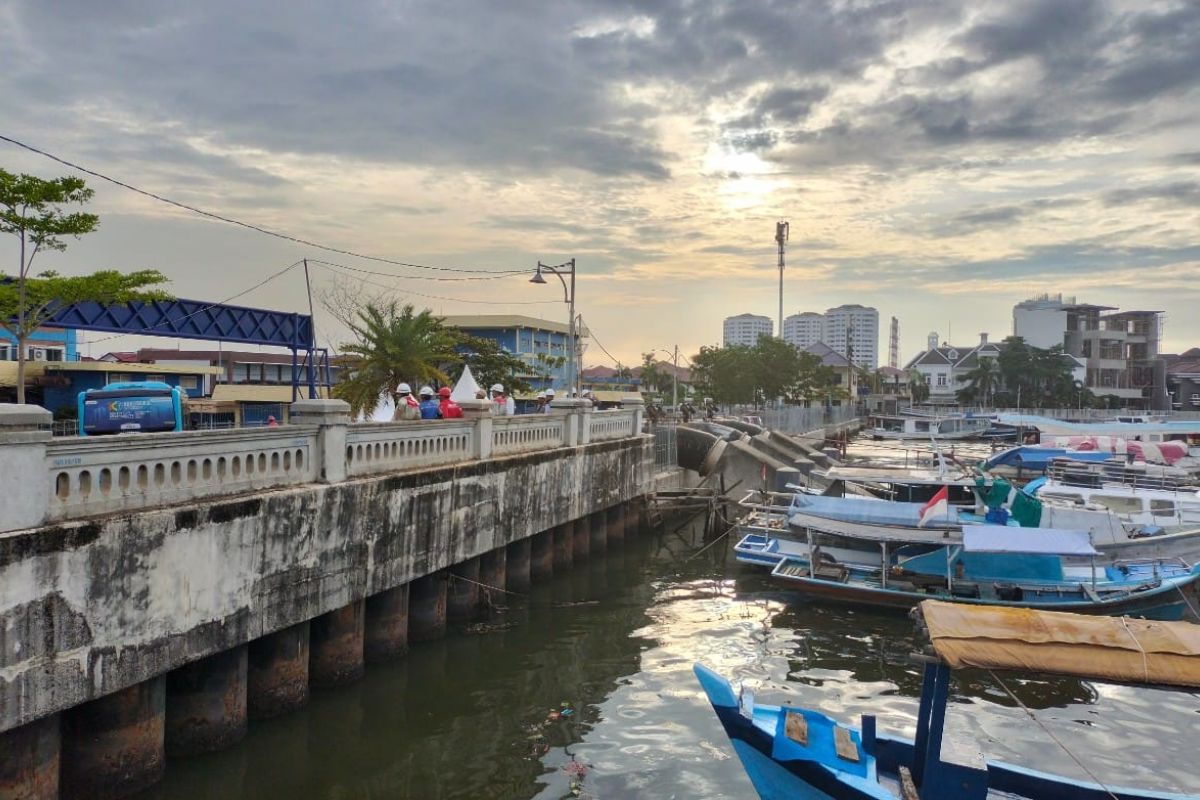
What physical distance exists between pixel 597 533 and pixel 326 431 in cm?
1344

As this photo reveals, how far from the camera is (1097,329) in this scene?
99.0m

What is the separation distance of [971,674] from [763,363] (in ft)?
202

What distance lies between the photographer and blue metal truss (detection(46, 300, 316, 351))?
26.8m

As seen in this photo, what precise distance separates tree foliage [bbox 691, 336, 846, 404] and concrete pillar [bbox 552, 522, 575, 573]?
2154 inches

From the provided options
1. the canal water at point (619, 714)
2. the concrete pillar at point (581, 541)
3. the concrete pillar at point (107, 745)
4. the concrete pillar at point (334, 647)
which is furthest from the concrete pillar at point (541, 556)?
the concrete pillar at point (107, 745)

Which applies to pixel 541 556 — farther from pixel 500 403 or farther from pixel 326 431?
pixel 326 431

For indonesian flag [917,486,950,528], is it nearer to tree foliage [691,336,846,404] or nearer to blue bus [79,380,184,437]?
blue bus [79,380,184,437]

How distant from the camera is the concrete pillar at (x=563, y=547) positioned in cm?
2170

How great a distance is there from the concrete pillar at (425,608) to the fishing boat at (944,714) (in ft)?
23.9

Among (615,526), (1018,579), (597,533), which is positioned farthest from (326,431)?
(615,526)

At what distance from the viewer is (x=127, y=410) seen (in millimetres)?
14242

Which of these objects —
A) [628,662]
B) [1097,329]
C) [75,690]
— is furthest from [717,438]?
[1097,329]

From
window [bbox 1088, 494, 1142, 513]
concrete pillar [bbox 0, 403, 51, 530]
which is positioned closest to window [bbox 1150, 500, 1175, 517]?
window [bbox 1088, 494, 1142, 513]

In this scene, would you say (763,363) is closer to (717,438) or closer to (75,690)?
(717,438)
